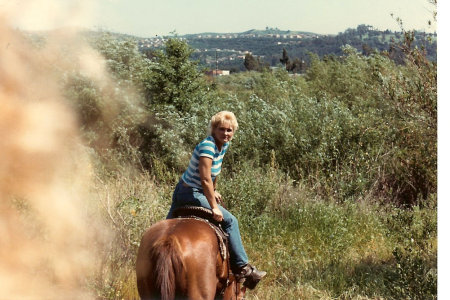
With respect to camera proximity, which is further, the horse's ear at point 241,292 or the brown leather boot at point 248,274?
the horse's ear at point 241,292

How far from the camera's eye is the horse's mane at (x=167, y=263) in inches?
175

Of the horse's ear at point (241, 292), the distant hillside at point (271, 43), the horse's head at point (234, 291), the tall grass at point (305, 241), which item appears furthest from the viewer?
the distant hillside at point (271, 43)

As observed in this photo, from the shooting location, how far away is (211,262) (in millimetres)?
4863

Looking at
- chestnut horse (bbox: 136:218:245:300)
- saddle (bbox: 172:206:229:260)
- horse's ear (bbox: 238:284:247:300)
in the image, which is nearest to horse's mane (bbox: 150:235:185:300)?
chestnut horse (bbox: 136:218:245:300)

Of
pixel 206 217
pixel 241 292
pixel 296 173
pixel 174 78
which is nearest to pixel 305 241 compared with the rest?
pixel 241 292

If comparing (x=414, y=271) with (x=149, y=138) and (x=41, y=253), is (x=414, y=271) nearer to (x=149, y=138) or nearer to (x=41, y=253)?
(x=41, y=253)

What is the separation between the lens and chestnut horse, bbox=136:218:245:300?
4492mm

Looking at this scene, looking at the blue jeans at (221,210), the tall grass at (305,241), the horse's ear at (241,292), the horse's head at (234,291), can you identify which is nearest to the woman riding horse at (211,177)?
the blue jeans at (221,210)

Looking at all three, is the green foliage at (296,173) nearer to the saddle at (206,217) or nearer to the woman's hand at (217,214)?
the saddle at (206,217)

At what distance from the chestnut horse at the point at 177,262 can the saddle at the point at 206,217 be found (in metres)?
0.11

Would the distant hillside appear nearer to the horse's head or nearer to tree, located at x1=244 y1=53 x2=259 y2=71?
tree, located at x1=244 y1=53 x2=259 y2=71

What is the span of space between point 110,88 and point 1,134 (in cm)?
1055

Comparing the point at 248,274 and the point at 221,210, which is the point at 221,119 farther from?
the point at 248,274

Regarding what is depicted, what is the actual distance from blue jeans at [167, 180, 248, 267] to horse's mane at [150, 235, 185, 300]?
0.70m
